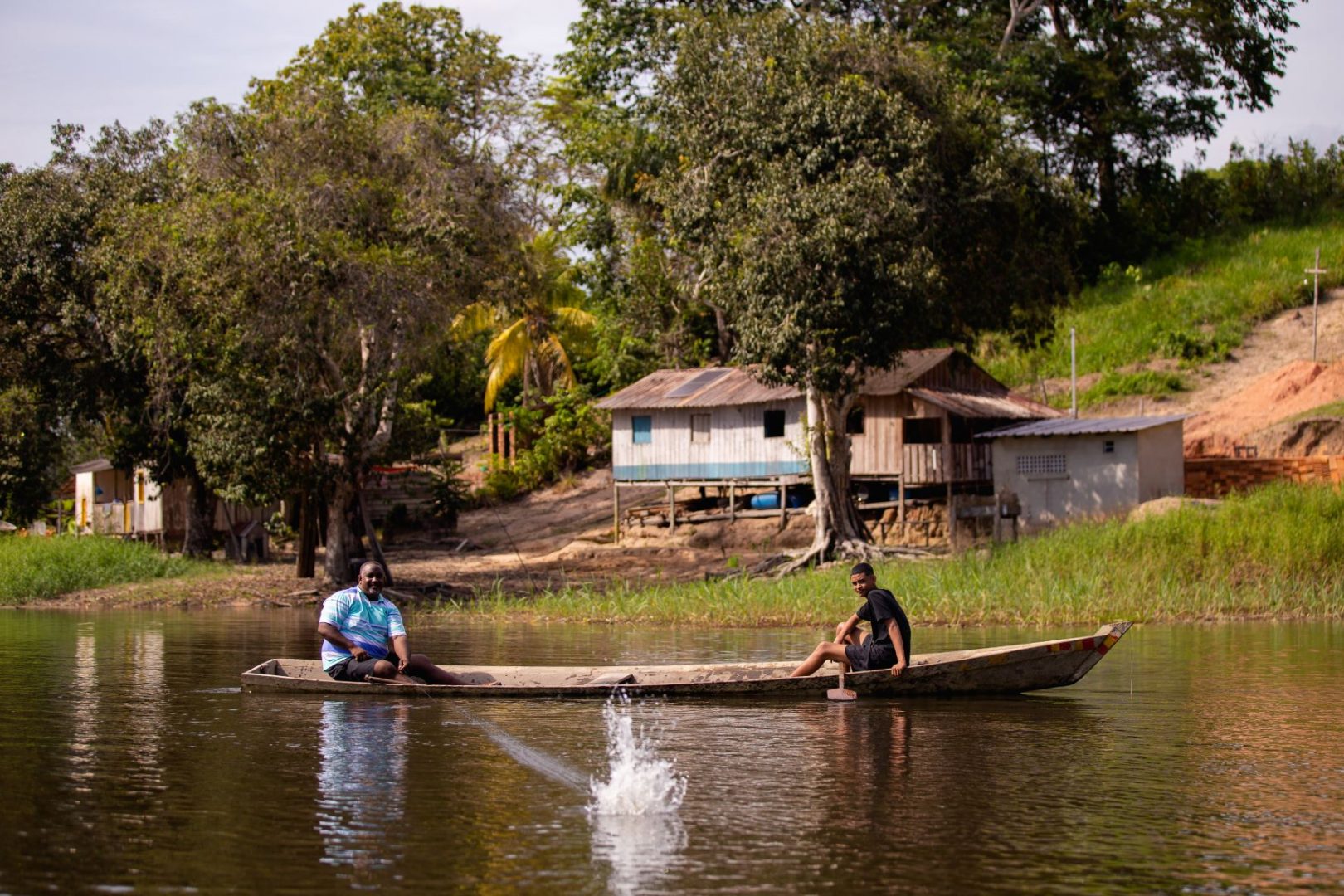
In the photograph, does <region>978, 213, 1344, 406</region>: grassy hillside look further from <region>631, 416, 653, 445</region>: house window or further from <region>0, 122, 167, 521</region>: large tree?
<region>0, 122, 167, 521</region>: large tree

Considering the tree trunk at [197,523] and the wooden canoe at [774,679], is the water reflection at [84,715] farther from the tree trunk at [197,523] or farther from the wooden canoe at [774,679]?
the tree trunk at [197,523]

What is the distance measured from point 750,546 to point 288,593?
1289cm

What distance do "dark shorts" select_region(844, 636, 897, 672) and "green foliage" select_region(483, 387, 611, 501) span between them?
32806mm

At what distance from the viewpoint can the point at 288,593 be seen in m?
29.4

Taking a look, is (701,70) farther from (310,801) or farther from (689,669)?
(310,801)

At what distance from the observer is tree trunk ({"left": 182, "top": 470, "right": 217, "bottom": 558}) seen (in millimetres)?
37250

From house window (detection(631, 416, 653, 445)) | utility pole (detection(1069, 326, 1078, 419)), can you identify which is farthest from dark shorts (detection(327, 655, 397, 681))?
house window (detection(631, 416, 653, 445))

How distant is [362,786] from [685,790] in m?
2.18

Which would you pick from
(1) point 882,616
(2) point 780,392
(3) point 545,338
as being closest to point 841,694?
(1) point 882,616

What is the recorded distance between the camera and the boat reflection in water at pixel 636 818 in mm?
8047

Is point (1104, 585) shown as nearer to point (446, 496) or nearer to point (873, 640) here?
point (873, 640)

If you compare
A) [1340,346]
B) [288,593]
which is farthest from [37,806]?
[1340,346]

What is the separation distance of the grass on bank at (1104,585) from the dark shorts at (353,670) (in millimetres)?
9620

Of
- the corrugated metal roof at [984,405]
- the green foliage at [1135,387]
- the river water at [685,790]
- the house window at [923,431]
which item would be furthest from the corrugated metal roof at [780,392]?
the river water at [685,790]
